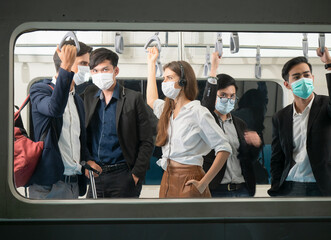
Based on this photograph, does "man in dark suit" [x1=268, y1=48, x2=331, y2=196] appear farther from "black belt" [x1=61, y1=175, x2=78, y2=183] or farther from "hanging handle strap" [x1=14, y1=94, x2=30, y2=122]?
"hanging handle strap" [x1=14, y1=94, x2=30, y2=122]

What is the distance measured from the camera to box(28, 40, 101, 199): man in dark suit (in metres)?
2.94

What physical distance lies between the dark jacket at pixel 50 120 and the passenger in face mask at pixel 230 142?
3.00 ft

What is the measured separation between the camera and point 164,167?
310cm

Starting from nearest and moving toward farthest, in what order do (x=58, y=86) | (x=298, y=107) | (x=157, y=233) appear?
1. (x=157, y=233)
2. (x=58, y=86)
3. (x=298, y=107)

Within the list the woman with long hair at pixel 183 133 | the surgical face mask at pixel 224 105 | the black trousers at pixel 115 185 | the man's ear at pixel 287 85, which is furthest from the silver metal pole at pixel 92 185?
the man's ear at pixel 287 85

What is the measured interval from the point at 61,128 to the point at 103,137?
0.91 ft

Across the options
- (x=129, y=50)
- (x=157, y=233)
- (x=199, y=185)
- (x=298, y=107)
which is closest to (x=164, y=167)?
(x=199, y=185)

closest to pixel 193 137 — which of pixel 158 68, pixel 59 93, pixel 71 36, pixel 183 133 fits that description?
pixel 183 133

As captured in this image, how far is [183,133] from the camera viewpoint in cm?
306

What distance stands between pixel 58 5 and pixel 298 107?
1719mm

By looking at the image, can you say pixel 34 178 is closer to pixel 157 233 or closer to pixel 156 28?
pixel 157 233

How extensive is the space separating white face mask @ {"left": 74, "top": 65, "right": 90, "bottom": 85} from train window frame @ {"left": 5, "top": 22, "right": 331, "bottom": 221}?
0.32 m

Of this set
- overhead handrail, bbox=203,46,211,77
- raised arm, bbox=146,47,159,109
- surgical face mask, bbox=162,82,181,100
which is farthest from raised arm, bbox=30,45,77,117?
overhead handrail, bbox=203,46,211,77

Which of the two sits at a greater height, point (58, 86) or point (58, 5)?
point (58, 5)
